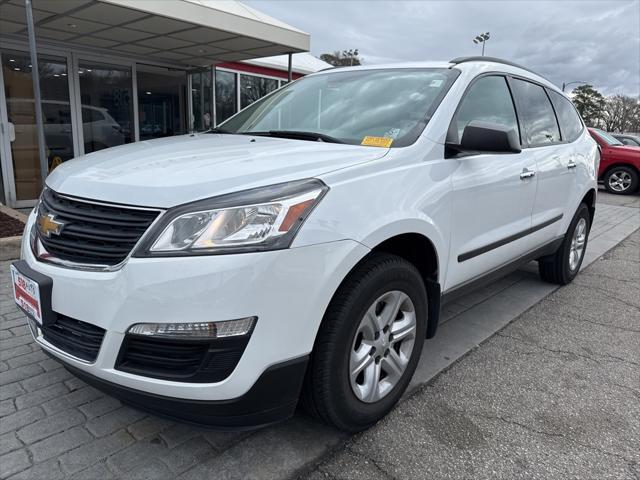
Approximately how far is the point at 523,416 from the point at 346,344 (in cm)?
118

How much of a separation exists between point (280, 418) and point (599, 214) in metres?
9.74

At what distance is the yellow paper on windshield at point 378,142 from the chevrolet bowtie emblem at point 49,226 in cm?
145

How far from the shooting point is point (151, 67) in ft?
31.2

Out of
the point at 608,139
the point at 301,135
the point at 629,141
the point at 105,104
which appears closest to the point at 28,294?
the point at 301,135

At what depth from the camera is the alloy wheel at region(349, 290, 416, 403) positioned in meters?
2.20

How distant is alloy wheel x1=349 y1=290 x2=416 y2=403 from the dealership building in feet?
16.0

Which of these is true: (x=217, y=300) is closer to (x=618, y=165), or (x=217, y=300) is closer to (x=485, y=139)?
(x=485, y=139)

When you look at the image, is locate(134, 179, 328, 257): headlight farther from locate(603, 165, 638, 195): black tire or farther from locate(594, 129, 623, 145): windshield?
locate(594, 129, 623, 145): windshield

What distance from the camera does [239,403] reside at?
1.80 metres

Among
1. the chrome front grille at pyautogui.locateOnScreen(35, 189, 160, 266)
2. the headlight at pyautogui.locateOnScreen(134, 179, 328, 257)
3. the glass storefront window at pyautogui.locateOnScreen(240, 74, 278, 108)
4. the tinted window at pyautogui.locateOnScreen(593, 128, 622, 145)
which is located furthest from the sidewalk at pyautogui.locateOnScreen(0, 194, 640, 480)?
Answer: the tinted window at pyautogui.locateOnScreen(593, 128, 622, 145)

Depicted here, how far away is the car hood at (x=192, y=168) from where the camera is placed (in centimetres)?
185

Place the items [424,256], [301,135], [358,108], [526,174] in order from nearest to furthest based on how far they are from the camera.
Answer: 1. [424,256]
2. [301,135]
3. [358,108]
4. [526,174]

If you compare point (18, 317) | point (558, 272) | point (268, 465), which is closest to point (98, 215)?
point (268, 465)

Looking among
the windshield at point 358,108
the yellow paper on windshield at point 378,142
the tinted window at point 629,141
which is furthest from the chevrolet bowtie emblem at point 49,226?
the tinted window at point 629,141
